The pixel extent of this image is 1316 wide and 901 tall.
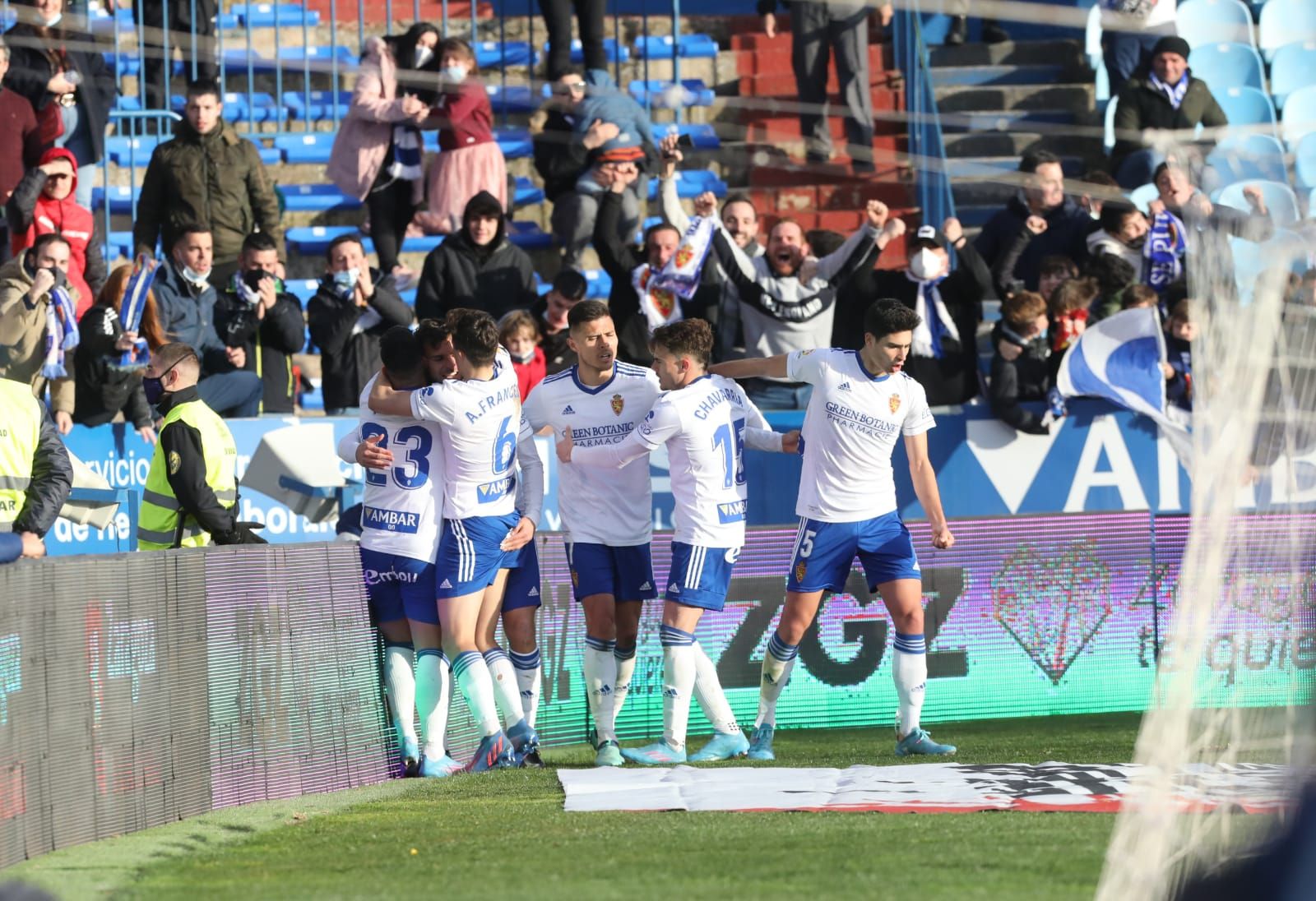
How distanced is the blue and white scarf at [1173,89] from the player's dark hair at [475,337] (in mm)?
8164

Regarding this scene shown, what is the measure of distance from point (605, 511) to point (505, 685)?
960mm

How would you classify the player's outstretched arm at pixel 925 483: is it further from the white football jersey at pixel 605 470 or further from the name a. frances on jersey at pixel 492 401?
the name a. frances on jersey at pixel 492 401

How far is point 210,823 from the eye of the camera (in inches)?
302

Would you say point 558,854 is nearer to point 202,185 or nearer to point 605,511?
point 605,511

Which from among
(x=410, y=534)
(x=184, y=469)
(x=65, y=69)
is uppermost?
(x=65, y=69)

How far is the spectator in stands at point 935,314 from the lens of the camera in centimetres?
1260

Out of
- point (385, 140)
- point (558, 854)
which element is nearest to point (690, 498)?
point (558, 854)

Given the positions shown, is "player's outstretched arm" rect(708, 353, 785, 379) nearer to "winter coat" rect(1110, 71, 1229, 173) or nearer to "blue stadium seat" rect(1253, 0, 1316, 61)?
"winter coat" rect(1110, 71, 1229, 173)

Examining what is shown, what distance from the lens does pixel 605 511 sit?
30.6 feet

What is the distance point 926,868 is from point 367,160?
9592 millimetres

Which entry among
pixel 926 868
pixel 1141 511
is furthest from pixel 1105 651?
pixel 926 868

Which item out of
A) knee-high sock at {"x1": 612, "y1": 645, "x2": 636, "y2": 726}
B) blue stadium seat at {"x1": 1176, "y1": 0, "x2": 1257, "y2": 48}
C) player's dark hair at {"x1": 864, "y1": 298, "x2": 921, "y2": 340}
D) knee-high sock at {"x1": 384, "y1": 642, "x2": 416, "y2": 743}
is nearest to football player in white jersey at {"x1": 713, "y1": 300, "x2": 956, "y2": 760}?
player's dark hair at {"x1": 864, "y1": 298, "x2": 921, "y2": 340}

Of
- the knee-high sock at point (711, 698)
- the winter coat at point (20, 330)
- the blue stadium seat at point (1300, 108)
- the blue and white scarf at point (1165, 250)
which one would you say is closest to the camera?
the knee-high sock at point (711, 698)

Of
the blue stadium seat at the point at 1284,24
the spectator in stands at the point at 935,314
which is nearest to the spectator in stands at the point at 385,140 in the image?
the spectator in stands at the point at 935,314
